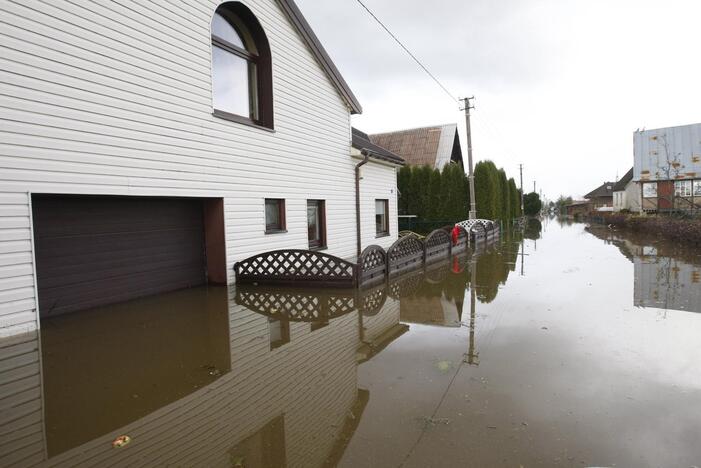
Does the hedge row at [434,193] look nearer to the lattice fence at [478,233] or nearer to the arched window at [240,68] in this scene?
the lattice fence at [478,233]

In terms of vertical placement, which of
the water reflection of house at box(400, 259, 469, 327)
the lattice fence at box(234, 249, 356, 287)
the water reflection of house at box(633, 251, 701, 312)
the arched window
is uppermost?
the arched window

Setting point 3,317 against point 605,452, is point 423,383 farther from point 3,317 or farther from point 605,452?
point 3,317

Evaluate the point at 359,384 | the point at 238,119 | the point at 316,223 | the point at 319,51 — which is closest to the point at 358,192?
the point at 316,223

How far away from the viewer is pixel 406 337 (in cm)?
493

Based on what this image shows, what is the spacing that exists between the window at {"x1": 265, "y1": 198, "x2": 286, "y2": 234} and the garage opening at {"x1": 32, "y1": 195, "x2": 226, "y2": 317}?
60.0 inches

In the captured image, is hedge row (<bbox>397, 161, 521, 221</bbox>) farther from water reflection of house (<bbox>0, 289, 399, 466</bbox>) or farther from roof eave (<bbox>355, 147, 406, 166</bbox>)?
water reflection of house (<bbox>0, 289, 399, 466</bbox>)

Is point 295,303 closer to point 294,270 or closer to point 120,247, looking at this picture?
point 294,270

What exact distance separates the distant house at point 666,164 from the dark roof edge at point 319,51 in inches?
1100

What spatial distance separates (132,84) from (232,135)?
215cm

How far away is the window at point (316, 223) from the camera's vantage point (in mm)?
10820

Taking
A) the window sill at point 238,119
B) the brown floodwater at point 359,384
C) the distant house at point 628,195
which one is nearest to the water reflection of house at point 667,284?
the brown floodwater at point 359,384

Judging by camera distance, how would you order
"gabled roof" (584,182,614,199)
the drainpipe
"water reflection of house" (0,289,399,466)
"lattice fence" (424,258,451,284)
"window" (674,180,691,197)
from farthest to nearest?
"gabled roof" (584,182,614,199) → "window" (674,180,691,197) → the drainpipe → "lattice fence" (424,258,451,284) → "water reflection of house" (0,289,399,466)

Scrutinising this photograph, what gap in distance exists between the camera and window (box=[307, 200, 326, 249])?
10.8 metres

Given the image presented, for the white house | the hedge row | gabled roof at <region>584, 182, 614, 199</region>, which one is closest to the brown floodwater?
the white house
